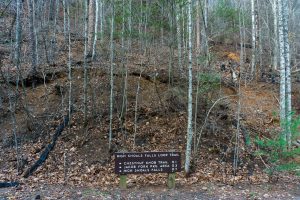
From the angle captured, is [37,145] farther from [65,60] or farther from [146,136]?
[65,60]

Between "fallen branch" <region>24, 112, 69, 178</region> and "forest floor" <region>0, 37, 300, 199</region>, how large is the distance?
144 millimetres

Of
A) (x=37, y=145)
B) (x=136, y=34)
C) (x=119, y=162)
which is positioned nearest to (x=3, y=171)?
(x=37, y=145)

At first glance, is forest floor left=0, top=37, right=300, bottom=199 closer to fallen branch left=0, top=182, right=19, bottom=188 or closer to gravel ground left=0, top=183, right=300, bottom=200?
gravel ground left=0, top=183, right=300, bottom=200

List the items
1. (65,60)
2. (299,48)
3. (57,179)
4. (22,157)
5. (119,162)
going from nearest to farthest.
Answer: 1. (119,162)
2. (57,179)
3. (22,157)
4. (65,60)
5. (299,48)

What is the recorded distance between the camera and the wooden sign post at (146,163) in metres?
7.47

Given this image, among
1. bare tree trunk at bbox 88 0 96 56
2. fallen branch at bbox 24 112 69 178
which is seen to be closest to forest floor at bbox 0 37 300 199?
Result: fallen branch at bbox 24 112 69 178

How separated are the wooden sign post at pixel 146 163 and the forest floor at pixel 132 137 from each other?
42cm

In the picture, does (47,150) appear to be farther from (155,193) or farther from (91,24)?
(91,24)

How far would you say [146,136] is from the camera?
10.5 m

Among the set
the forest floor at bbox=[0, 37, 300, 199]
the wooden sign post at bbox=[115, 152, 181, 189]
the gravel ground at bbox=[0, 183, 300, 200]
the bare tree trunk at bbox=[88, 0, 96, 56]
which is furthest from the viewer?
the bare tree trunk at bbox=[88, 0, 96, 56]

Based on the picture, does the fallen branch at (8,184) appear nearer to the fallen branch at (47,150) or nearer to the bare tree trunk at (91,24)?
the fallen branch at (47,150)

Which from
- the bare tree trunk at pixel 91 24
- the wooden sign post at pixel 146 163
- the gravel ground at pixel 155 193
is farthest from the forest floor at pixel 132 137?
the bare tree trunk at pixel 91 24

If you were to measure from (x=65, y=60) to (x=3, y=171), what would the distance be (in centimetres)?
757

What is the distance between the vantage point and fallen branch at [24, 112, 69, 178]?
326 inches
